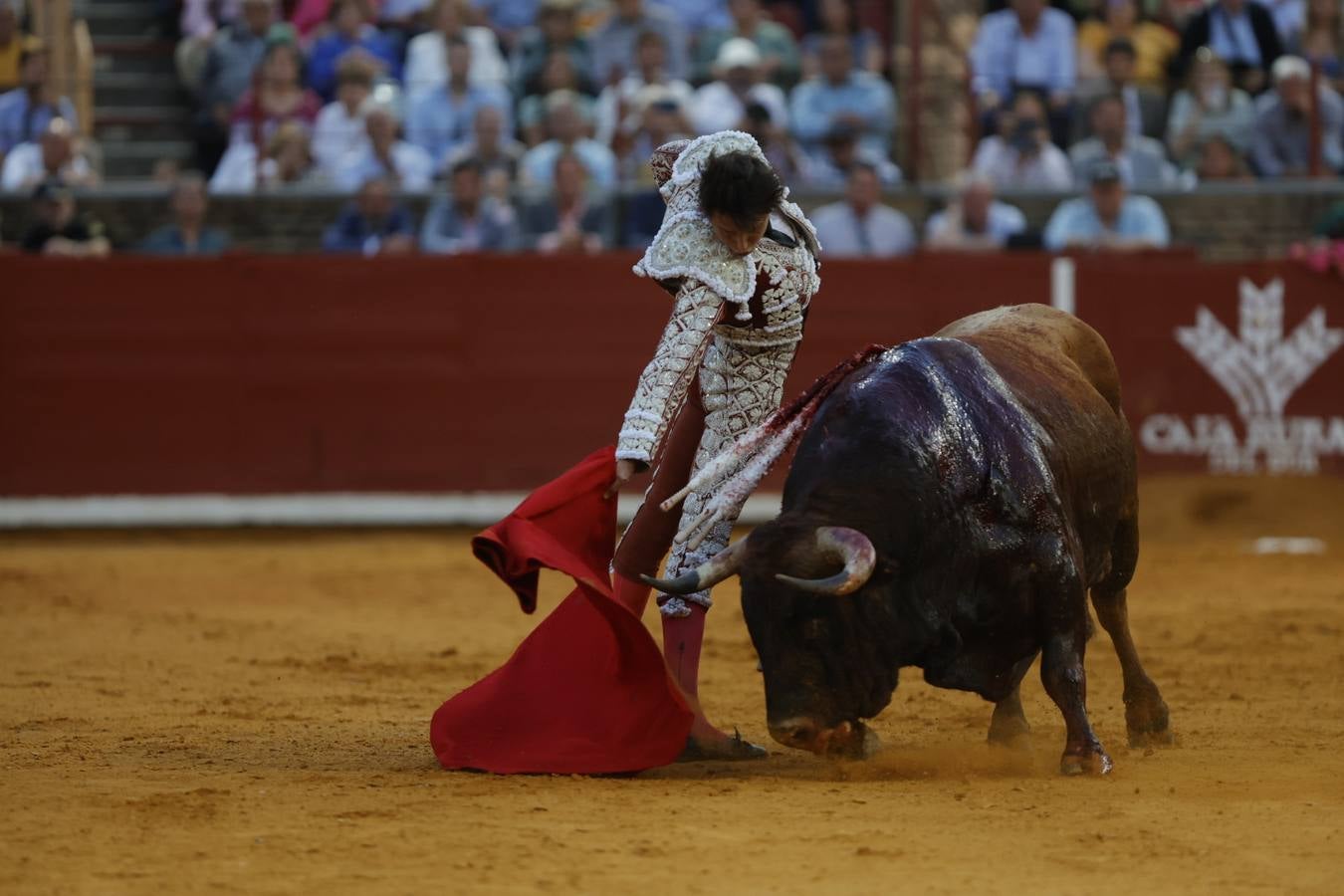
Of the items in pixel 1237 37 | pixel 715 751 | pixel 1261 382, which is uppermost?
pixel 1237 37

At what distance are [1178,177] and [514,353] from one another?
3820 millimetres

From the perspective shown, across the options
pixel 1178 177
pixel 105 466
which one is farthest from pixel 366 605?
pixel 1178 177

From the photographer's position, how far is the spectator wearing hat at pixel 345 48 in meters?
11.8

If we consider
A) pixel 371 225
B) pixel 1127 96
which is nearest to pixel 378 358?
pixel 371 225

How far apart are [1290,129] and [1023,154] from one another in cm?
149

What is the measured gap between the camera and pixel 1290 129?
36.9ft

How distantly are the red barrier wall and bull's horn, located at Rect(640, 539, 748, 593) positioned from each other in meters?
5.92

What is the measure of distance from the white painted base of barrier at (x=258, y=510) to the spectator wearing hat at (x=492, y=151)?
1.68 meters

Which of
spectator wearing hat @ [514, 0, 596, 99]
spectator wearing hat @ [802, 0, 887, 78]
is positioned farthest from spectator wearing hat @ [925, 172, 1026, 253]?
spectator wearing hat @ [514, 0, 596, 99]

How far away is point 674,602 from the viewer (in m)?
4.94

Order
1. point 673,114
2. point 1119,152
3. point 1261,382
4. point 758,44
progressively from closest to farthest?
point 1261,382, point 673,114, point 1119,152, point 758,44

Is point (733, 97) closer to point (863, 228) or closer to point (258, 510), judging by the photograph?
point (863, 228)

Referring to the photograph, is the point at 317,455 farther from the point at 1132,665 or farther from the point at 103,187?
the point at 1132,665

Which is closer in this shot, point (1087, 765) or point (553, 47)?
point (1087, 765)
